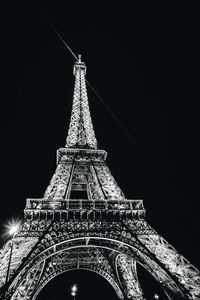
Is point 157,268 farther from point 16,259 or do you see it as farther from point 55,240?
point 16,259

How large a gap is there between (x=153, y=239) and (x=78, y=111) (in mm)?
18984

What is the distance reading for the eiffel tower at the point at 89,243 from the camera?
909 cm

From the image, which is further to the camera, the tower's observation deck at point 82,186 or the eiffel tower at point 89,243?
the tower's observation deck at point 82,186

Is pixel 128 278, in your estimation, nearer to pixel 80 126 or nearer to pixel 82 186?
pixel 82 186

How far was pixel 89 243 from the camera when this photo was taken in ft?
45.3

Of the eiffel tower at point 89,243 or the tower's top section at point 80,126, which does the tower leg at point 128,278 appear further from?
the tower's top section at point 80,126

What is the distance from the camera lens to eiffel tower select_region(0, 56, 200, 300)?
358 inches

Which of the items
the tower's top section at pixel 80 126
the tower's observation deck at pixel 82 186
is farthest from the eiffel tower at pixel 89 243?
the tower's top section at pixel 80 126

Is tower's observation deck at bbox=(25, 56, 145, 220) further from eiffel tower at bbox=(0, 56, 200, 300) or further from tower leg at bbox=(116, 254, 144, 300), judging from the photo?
tower leg at bbox=(116, 254, 144, 300)

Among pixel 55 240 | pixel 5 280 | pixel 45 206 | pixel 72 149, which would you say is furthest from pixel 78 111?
pixel 5 280

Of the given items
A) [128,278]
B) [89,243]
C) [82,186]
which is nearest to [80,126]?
[82,186]

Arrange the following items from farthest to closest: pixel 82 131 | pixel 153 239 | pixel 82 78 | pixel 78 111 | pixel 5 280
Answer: pixel 82 78 < pixel 78 111 < pixel 82 131 < pixel 153 239 < pixel 5 280

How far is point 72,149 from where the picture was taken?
2000 centimetres

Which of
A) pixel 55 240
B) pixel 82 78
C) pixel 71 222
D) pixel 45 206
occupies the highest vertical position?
pixel 82 78
